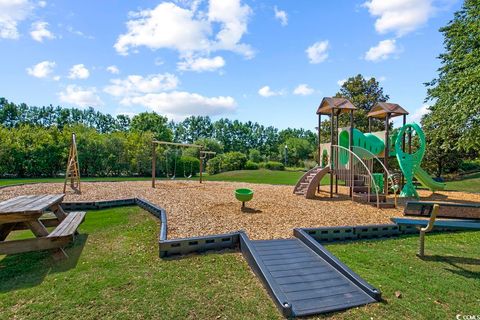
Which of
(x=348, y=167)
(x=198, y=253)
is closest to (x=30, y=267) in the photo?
(x=198, y=253)

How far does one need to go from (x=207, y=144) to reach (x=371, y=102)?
2671 centimetres

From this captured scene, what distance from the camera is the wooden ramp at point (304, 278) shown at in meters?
3.26

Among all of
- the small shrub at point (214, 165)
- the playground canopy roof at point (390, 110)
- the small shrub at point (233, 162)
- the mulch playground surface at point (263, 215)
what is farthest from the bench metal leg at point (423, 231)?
the small shrub at point (233, 162)

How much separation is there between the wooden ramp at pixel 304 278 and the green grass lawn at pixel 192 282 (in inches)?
5.7

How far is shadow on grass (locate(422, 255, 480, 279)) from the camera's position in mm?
4120

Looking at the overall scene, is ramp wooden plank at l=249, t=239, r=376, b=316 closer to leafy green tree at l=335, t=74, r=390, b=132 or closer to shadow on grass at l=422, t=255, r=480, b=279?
shadow on grass at l=422, t=255, r=480, b=279

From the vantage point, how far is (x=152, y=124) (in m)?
56.3

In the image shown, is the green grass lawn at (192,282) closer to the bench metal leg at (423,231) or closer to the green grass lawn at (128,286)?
the green grass lawn at (128,286)

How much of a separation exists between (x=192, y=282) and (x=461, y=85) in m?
11.3

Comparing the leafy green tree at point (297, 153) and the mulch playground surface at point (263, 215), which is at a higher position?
the leafy green tree at point (297, 153)

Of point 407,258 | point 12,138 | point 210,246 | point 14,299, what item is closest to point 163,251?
point 210,246

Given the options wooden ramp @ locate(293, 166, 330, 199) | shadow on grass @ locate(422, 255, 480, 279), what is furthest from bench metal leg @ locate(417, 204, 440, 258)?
wooden ramp @ locate(293, 166, 330, 199)

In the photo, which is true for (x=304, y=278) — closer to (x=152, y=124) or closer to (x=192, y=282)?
(x=192, y=282)

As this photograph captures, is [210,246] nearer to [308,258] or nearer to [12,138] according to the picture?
[308,258]
